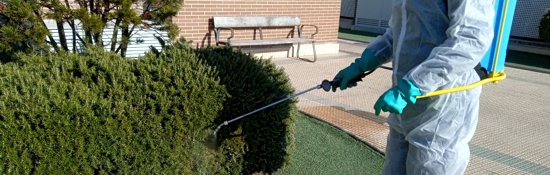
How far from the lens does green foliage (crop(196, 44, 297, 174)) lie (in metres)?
2.74

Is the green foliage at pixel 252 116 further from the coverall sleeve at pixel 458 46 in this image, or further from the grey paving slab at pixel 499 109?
the grey paving slab at pixel 499 109

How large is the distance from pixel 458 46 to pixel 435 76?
0.52ft

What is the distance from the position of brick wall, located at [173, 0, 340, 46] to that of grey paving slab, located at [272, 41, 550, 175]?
773 mm

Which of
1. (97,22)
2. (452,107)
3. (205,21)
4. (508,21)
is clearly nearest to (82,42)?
(97,22)

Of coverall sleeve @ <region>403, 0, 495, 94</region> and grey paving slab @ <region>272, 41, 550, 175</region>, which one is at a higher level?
coverall sleeve @ <region>403, 0, 495, 94</region>

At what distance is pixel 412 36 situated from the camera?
217 cm

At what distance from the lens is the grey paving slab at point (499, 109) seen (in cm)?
408

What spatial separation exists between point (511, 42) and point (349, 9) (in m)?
6.41

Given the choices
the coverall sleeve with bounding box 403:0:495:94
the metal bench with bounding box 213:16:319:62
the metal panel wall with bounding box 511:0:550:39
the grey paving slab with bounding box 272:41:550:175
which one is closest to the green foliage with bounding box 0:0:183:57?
the coverall sleeve with bounding box 403:0:495:94

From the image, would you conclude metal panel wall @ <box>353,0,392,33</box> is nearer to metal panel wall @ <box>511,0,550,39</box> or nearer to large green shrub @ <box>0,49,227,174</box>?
metal panel wall @ <box>511,0,550,39</box>

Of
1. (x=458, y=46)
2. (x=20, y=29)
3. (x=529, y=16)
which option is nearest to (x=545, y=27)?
(x=529, y=16)

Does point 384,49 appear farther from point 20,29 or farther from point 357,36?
point 357,36

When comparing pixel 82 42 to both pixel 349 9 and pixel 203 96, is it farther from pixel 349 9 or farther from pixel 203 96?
pixel 349 9

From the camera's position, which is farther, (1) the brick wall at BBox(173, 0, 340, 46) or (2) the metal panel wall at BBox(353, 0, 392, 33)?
(2) the metal panel wall at BBox(353, 0, 392, 33)
